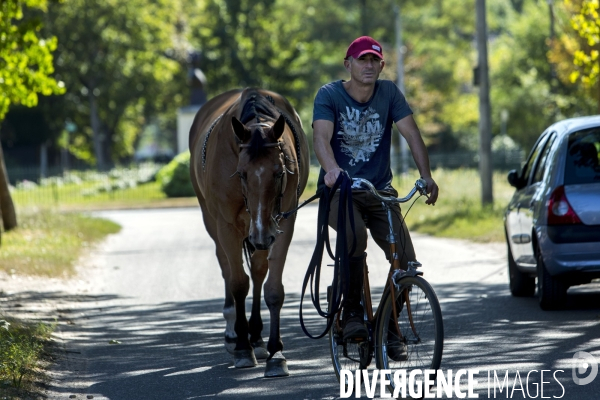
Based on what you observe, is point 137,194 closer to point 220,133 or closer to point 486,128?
point 486,128

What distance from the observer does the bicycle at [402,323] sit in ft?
18.7

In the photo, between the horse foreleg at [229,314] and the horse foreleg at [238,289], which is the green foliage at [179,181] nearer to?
the horse foreleg at [229,314]

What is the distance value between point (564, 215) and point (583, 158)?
2.06ft

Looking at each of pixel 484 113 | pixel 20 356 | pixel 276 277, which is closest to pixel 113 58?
pixel 484 113

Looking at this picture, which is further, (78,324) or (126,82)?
(126,82)

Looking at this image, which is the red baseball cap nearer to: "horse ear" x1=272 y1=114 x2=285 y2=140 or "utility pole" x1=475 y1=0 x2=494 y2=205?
"horse ear" x1=272 y1=114 x2=285 y2=140

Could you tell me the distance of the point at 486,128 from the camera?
22.5m

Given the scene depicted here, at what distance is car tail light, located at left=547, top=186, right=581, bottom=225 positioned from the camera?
941cm

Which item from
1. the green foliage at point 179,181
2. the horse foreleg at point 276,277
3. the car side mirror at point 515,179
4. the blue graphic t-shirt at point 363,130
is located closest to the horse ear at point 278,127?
the blue graphic t-shirt at point 363,130

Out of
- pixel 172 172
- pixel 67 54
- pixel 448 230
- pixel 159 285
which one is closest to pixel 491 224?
pixel 448 230

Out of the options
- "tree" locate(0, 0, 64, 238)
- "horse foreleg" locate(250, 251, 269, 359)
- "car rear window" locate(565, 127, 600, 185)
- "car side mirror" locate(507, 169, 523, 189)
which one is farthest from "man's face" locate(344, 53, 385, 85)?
"tree" locate(0, 0, 64, 238)

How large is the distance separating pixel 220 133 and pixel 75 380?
2.00m

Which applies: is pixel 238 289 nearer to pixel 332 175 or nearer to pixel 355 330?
pixel 355 330

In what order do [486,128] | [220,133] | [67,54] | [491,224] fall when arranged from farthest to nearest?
[67,54], [486,128], [491,224], [220,133]
